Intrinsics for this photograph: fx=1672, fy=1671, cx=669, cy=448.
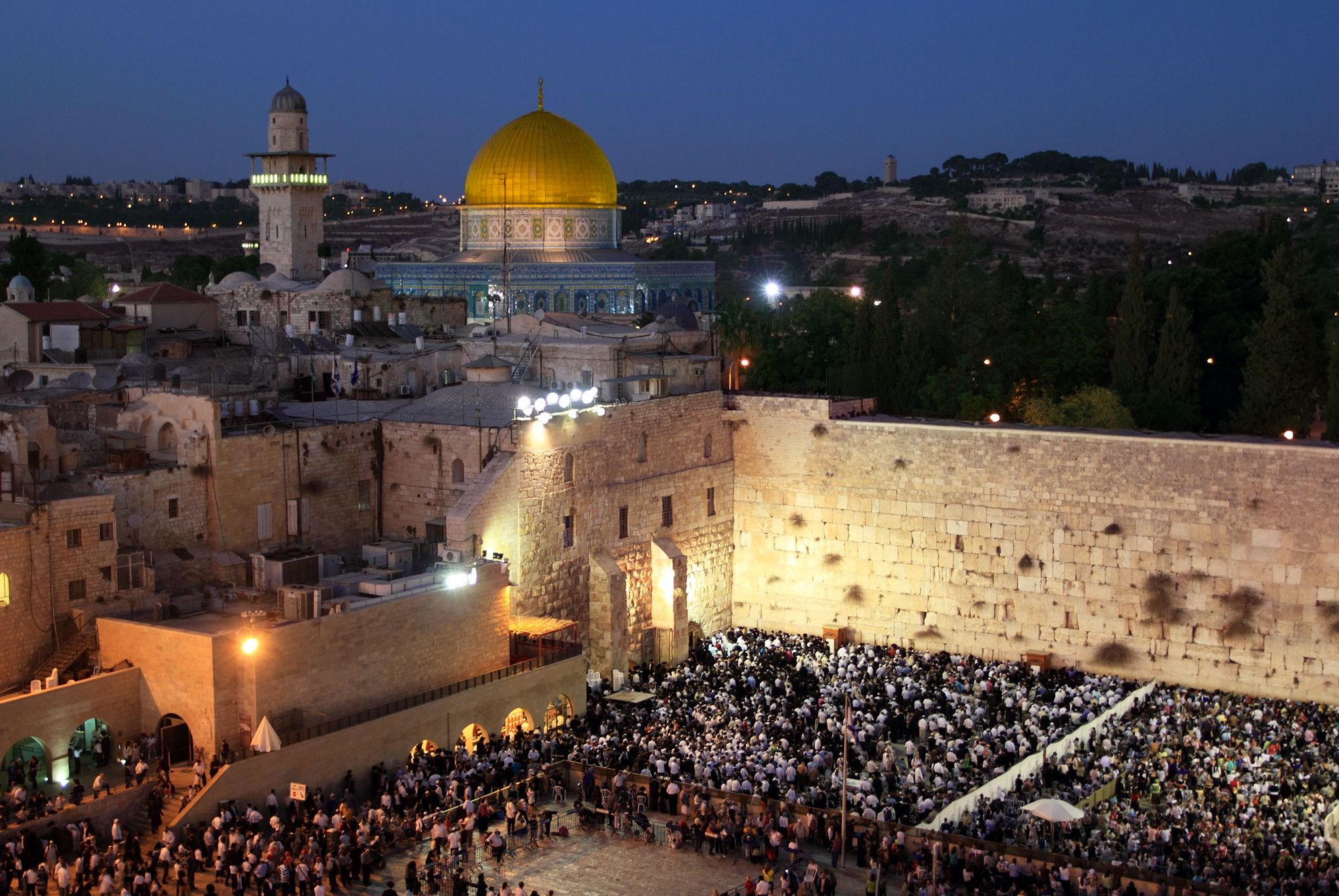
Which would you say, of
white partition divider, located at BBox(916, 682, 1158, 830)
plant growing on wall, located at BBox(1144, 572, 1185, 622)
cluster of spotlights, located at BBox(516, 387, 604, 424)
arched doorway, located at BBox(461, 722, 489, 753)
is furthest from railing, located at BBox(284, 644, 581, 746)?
plant growing on wall, located at BBox(1144, 572, 1185, 622)

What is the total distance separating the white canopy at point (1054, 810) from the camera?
20359 millimetres

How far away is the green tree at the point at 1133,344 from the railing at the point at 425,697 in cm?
1668

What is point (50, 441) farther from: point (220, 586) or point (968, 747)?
point (968, 747)

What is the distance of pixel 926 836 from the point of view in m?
19.9

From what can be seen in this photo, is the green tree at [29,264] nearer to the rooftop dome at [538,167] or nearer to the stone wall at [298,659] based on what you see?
the rooftop dome at [538,167]

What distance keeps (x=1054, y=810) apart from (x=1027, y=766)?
94.4 inches

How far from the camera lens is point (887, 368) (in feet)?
117

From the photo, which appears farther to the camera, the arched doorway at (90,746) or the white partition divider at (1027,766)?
the white partition divider at (1027,766)

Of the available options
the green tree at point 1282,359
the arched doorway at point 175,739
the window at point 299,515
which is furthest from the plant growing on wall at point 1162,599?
the arched doorway at point 175,739

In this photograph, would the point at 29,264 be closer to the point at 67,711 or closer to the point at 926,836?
the point at 67,711

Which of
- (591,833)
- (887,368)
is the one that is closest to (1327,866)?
(591,833)

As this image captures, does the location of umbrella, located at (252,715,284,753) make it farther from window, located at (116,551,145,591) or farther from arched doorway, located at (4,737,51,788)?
window, located at (116,551,145,591)

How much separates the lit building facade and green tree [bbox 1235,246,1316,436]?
55.6ft

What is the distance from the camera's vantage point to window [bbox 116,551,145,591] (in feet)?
74.2
